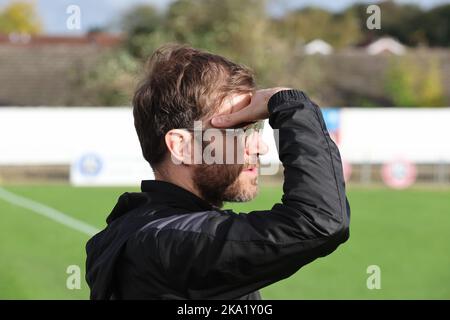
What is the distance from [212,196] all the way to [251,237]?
1.15 feet

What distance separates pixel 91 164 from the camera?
25266 millimetres

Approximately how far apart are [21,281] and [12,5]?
9817cm

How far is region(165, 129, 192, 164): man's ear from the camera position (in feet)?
9.39

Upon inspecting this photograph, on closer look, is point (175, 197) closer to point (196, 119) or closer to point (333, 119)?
point (196, 119)

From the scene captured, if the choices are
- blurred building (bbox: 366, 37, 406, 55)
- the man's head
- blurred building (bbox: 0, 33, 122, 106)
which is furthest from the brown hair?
blurred building (bbox: 366, 37, 406, 55)

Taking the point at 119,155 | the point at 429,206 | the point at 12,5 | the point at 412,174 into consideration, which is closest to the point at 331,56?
the point at 412,174

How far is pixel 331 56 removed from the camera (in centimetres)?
4691

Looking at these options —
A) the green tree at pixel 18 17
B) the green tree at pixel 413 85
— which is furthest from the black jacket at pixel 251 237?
the green tree at pixel 18 17

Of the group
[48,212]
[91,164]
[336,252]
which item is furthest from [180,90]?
[91,164]

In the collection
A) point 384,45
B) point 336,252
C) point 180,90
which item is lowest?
point 336,252

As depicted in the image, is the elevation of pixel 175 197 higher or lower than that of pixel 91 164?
higher

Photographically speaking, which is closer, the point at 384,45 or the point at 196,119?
the point at 196,119

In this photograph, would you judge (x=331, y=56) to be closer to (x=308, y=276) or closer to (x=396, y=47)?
(x=396, y=47)

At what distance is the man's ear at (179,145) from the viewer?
9.39 ft
